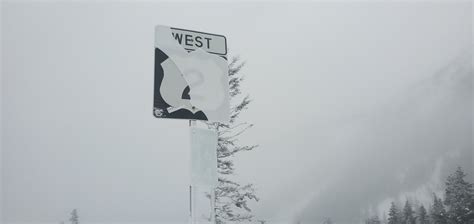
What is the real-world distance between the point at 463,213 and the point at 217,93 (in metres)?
31.3

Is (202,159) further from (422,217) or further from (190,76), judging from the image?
(422,217)

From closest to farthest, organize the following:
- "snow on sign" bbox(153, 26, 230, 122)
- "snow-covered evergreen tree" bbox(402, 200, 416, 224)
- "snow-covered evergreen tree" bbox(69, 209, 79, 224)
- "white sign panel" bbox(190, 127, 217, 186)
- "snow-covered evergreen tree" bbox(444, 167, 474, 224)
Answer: "white sign panel" bbox(190, 127, 217, 186), "snow on sign" bbox(153, 26, 230, 122), "snow-covered evergreen tree" bbox(444, 167, 474, 224), "snow-covered evergreen tree" bbox(402, 200, 416, 224), "snow-covered evergreen tree" bbox(69, 209, 79, 224)

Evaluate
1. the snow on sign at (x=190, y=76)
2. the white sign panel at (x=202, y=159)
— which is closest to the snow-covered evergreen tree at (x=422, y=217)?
the snow on sign at (x=190, y=76)

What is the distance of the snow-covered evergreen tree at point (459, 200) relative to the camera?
29.7 metres

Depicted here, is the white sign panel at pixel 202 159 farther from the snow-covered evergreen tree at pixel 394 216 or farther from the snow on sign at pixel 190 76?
the snow-covered evergreen tree at pixel 394 216

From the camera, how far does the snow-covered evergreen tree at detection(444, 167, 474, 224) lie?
1169 inches

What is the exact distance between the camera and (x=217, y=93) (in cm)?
398

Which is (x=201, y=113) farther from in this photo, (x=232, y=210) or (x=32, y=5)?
(x=32, y=5)

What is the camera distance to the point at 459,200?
30719 mm

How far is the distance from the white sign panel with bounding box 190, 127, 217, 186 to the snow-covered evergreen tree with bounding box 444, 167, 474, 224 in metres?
30.6

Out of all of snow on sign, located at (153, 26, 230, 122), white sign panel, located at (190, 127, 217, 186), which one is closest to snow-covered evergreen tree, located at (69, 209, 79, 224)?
snow on sign, located at (153, 26, 230, 122)

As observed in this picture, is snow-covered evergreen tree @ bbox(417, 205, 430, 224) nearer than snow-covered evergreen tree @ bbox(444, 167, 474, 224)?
No

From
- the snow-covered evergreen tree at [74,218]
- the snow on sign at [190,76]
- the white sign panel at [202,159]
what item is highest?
the snow-covered evergreen tree at [74,218]

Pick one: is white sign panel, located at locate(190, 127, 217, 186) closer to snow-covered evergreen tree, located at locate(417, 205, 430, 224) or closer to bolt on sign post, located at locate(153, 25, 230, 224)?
bolt on sign post, located at locate(153, 25, 230, 224)
